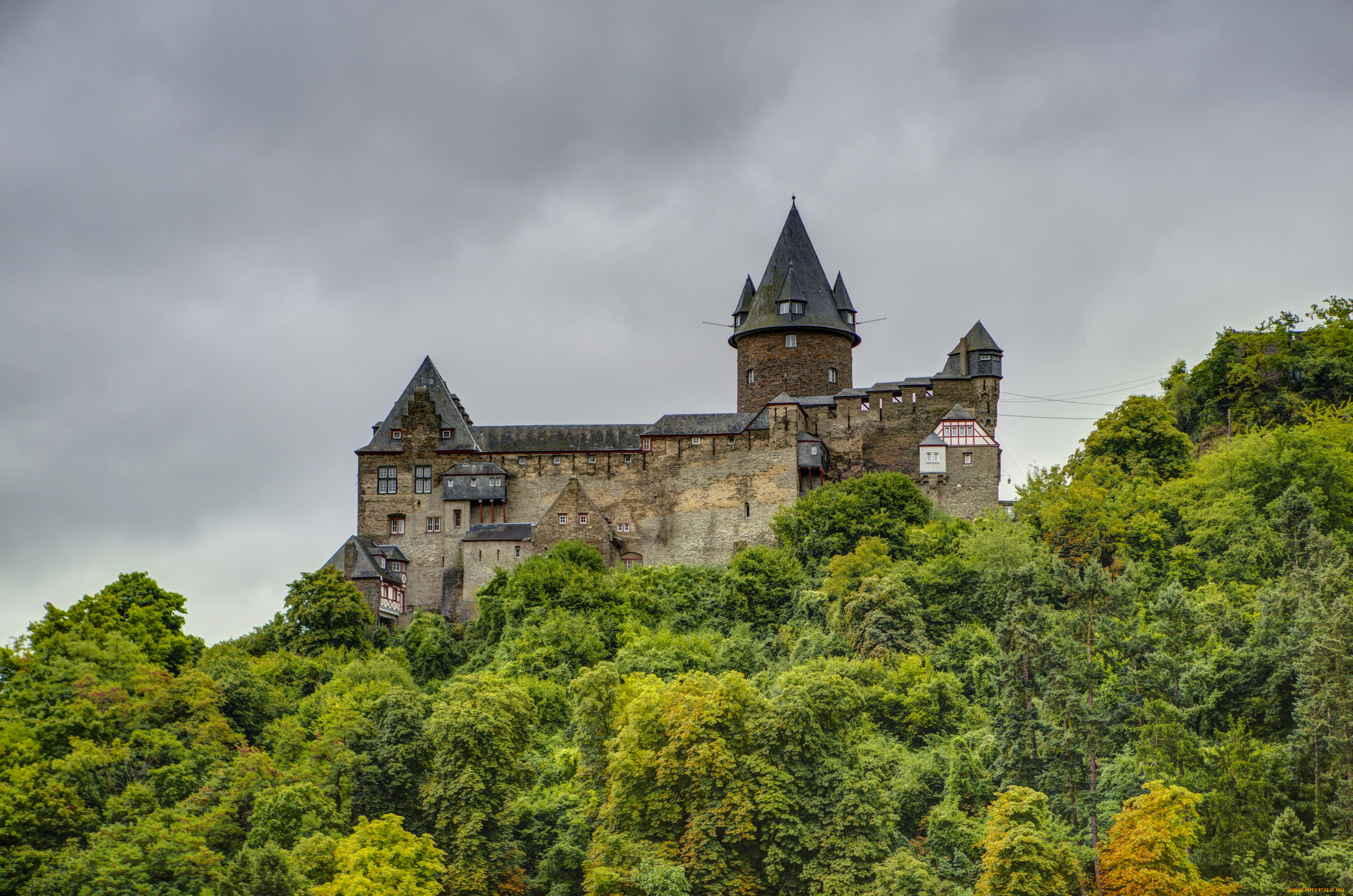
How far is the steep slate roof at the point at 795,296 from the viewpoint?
69.1 meters

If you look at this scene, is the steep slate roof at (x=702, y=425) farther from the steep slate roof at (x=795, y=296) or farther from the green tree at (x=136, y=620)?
the green tree at (x=136, y=620)

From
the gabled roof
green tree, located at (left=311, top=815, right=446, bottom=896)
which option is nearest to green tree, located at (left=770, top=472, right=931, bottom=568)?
the gabled roof

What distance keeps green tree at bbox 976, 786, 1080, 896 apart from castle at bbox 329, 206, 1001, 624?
2449 cm

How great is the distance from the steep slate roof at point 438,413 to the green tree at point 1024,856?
3242 cm

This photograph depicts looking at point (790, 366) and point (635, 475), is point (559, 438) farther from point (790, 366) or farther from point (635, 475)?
point (790, 366)

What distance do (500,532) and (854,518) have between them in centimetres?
1318

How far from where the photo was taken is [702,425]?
6519cm

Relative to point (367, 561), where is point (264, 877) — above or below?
below

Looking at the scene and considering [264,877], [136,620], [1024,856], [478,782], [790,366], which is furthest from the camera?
[790,366]

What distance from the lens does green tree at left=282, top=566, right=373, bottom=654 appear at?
58.2 m

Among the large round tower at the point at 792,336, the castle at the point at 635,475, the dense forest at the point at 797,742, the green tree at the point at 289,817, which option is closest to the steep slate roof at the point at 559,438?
the castle at the point at 635,475

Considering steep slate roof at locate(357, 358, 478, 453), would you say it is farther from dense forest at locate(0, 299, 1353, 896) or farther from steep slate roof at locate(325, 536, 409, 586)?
dense forest at locate(0, 299, 1353, 896)

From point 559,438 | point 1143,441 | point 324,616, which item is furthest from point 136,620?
point 1143,441

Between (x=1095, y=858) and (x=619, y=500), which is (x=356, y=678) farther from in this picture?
(x=1095, y=858)
